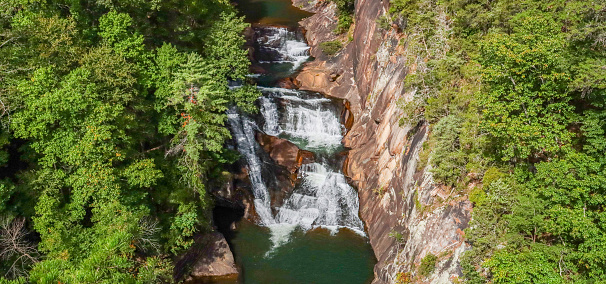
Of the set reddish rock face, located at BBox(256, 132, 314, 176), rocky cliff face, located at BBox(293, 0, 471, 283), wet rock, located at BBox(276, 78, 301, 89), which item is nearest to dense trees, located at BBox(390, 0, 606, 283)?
rocky cliff face, located at BBox(293, 0, 471, 283)

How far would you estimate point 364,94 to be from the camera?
131 ft

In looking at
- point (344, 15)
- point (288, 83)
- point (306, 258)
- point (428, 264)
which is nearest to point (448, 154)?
point (428, 264)

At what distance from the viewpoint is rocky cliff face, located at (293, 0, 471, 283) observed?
23156 mm

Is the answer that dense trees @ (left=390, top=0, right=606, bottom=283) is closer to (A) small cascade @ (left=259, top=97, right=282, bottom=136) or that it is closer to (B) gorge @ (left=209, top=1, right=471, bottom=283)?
(B) gorge @ (left=209, top=1, right=471, bottom=283)

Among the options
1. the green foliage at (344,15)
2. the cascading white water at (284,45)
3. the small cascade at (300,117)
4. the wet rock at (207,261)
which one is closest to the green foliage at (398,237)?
the wet rock at (207,261)

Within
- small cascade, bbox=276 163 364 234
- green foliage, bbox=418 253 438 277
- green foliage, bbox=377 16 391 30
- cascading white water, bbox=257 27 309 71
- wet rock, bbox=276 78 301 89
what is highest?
green foliage, bbox=377 16 391 30

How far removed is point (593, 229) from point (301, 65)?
117 ft

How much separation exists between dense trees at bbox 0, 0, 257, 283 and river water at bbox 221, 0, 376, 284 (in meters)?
4.83

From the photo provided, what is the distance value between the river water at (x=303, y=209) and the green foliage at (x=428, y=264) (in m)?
6.78

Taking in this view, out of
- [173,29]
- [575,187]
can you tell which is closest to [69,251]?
[173,29]

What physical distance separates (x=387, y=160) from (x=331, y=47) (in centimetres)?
1795

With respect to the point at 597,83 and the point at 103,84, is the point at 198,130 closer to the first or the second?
the point at 103,84

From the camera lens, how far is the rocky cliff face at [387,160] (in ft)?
76.0

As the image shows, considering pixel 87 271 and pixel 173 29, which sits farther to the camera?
pixel 173 29
